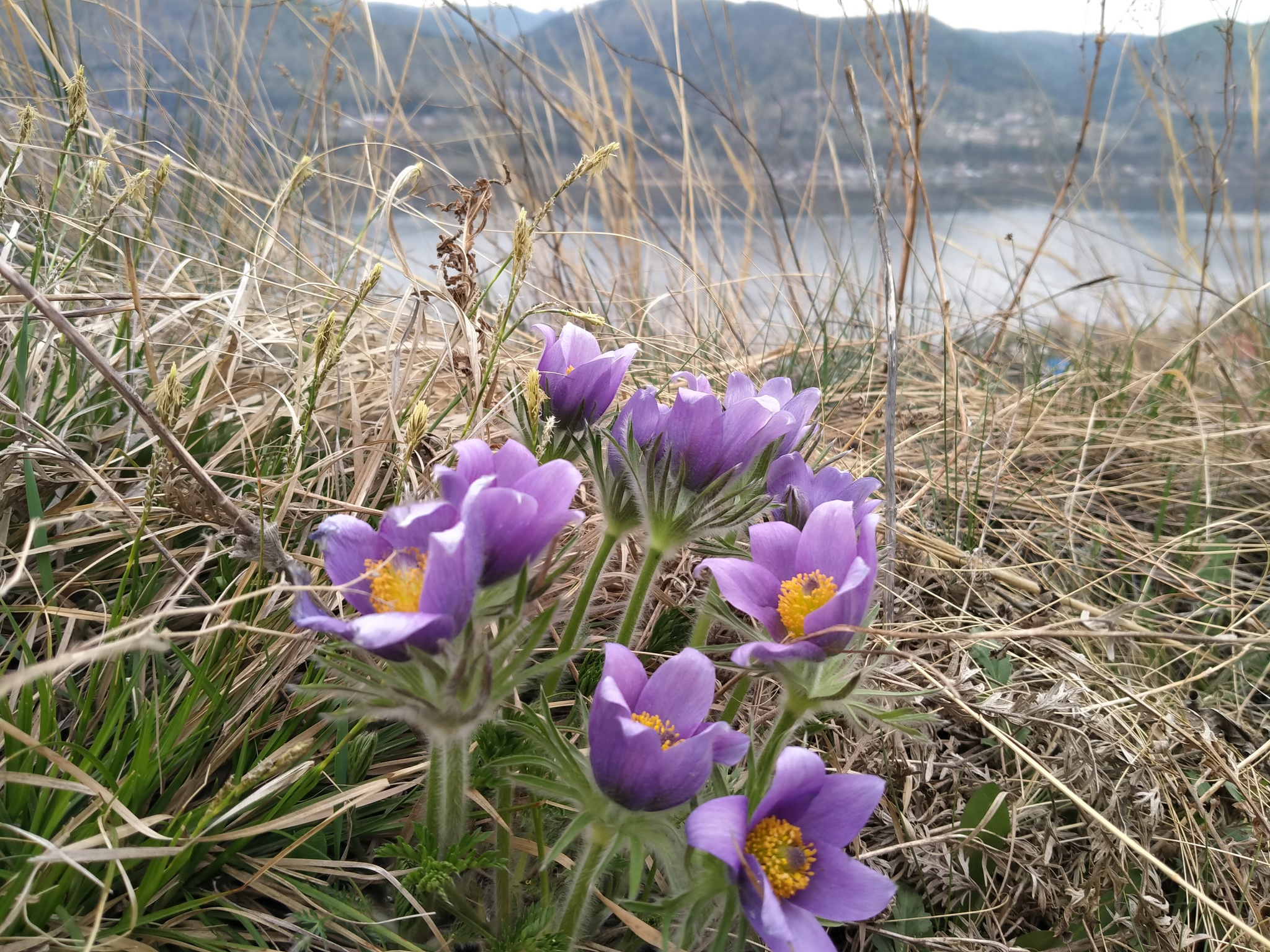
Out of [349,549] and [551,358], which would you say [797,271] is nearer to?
[551,358]

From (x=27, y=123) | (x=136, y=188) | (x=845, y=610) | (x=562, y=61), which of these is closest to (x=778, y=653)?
(x=845, y=610)

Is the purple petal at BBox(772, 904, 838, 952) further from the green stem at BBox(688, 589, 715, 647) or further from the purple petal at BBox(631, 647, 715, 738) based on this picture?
the green stem at BBox(688, 589, 715, 647)

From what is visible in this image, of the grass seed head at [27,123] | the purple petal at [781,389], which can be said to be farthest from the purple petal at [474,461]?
the grass seed head at [27,123]

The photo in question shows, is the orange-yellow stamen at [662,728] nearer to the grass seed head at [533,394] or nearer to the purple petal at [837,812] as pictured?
the purple petal at [837,812]

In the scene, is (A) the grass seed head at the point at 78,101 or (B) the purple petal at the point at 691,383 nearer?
(B) the purple petal at the point at 691,383

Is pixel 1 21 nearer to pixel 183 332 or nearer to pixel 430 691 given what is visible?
pixel 183 332

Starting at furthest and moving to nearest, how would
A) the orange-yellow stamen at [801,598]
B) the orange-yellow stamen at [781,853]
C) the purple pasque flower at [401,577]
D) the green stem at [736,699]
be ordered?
the green stem at [736,699] < the orange-yellow stamen at [801,598] < the orange-yellow stamen at [781,853] < the purple pasque flower at [401,577]
